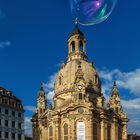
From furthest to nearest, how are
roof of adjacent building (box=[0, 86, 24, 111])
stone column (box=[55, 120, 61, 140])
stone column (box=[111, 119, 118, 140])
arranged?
1. stone column (box=[111, 119, 118, 140])
2. roof of adjacent building (box=[0, 86, 24, 111])
3. stone column (box=[55, 120, 61, 140])

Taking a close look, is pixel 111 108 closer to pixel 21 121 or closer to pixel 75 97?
pixel 75 97

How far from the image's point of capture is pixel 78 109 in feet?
407

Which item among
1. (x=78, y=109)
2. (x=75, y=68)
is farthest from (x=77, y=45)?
(x=78, y=109)

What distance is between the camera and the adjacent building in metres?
128

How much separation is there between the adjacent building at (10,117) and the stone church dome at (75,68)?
13.5 m

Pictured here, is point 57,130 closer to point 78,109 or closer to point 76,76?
point 78,109

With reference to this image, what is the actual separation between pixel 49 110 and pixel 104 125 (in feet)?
55.9

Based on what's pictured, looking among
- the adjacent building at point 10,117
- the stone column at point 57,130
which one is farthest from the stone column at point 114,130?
the adjacent building at point 10,117

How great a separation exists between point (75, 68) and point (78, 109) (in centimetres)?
1819

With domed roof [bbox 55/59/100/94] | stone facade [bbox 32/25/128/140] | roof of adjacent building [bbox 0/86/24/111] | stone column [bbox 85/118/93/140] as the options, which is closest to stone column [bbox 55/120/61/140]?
stone facade [bbox 32/25/128/140]

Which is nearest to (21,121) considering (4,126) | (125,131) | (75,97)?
(4,126)

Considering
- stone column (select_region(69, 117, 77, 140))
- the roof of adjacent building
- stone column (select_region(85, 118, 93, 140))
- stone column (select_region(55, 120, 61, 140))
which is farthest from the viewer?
the roof of adjacent building

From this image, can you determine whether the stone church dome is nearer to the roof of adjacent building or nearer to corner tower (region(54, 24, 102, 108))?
corner tower (region(54, 24, 102, 108))

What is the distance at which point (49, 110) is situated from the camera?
129625 mm
